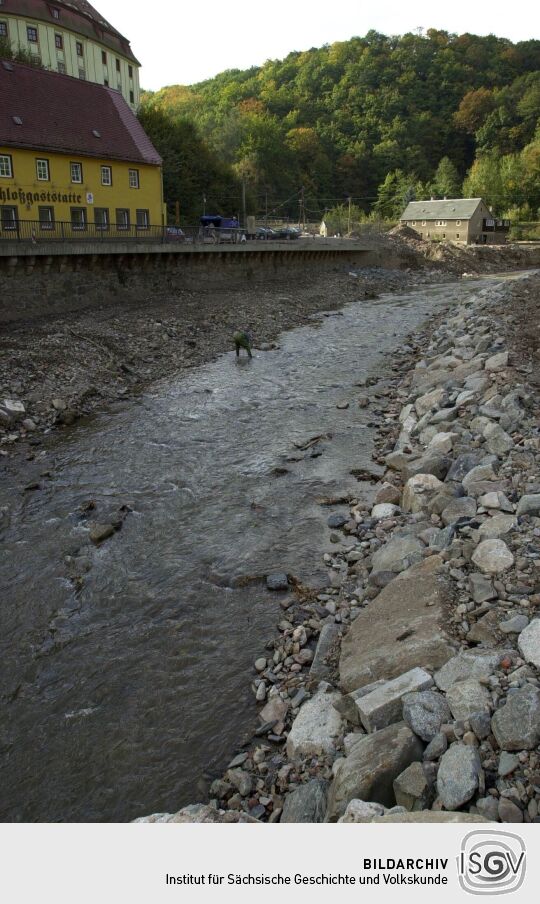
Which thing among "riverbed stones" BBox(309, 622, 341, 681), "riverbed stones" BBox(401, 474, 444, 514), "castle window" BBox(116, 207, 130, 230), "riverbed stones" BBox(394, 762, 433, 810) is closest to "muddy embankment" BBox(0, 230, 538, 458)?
"castle window" BBox(116, 207, 130, 230)

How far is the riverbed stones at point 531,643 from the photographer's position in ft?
19.2

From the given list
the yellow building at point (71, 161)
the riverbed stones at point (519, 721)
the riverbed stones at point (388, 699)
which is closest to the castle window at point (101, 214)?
the yellow building at point (71, 161)

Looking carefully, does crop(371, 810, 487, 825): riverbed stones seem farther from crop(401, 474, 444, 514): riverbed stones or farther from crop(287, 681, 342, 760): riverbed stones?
crop(401, 474, 444, 514): riverbed stones

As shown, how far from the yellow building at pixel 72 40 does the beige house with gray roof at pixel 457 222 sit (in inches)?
1649

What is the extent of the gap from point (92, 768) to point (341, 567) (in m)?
4.82

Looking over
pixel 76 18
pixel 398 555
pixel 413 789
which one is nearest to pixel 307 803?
pixel 413 789

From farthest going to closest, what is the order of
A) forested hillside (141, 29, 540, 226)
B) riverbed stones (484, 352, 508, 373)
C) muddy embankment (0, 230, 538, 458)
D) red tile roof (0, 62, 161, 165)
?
forested hillside (141, 29, 540, 226) → red tile roof (0, 62, 161, 165) → muddy embankment (0, 230, 538, 458) → riverbed stones (484, 352, 508, 373)

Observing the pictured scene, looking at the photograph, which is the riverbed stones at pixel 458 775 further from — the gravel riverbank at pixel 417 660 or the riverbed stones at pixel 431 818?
the riverbed stones at pixel 431 818

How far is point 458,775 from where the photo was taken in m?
4.84

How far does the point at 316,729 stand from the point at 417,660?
1.27 meters

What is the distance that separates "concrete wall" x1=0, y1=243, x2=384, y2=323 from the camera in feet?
87.8

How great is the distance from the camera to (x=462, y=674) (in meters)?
5.95

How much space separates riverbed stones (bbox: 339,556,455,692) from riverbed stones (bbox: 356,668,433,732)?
379mm
